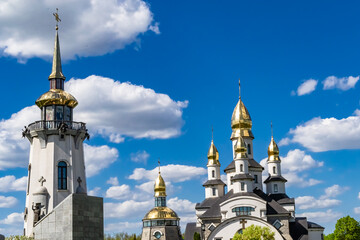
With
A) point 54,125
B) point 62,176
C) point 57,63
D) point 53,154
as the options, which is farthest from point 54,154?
point 57,63

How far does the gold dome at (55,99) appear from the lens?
37.3 metres

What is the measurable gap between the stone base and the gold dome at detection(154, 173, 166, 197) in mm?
63267

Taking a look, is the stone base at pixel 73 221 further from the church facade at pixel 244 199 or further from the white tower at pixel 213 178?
the white tower at pixel 213 178

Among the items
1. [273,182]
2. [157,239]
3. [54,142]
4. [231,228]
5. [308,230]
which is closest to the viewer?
[54,142]

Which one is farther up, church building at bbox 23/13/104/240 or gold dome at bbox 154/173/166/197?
gold dome at bbox 154/173/166/197

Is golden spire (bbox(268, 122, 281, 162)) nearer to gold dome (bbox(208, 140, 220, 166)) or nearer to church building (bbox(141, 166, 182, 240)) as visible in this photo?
gold dome (bbox(208, 140, 220, 166))

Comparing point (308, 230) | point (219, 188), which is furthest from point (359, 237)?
point (219, 188)

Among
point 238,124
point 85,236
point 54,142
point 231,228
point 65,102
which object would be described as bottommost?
point 85,236

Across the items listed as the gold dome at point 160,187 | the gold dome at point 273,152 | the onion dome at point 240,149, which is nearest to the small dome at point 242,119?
the gold dome at point 273,152

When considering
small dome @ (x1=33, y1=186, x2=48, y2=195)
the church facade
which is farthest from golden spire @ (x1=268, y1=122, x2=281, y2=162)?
small dome @ (x1=33, y1=186, x2=48, y2=195)

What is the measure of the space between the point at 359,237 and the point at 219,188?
24.6 m

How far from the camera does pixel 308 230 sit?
68.3 meters

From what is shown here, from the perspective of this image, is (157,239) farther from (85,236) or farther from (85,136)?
(85,236)

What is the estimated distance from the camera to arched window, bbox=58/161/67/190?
120 feet
